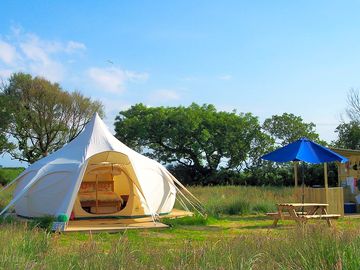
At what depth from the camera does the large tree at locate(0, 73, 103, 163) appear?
34.7 metres

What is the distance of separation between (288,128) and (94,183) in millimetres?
19018

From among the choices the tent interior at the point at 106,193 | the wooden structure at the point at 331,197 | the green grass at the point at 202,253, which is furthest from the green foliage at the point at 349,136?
the green grass at the point at 202,253

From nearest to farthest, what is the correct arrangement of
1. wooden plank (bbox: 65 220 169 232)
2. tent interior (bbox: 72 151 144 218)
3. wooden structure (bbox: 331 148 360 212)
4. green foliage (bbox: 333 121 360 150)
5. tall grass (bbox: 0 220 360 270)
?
tall grass (bbox: 0 220 360 270), wooden plank (bbox: 65 220 169 232), tent interior (bbox: 72 151 144 218), wooden structure (bbox: 331 148 360 212), green foliage (bbox: 333 121 360 150)

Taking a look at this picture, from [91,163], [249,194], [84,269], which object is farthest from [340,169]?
[84,269]

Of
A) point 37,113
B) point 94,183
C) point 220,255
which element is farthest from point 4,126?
point 220,255

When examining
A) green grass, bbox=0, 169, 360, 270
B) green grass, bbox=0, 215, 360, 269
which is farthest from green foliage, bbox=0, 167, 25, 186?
green grass, bbox=0, 215, 360, 269

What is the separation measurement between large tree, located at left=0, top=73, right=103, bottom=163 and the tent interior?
20.2m

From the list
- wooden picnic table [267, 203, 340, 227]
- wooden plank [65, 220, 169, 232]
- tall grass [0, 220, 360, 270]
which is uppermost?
wooden picnic table [267, 203, 340, 227]

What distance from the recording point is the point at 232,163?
32.8 meters

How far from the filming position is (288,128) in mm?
32594

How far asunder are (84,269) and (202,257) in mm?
1037

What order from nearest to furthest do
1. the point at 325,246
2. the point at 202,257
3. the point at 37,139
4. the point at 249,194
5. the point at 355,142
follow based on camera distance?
the point at 202,257 < the point at 325,246 < the point at 249,194 < the point at 355,142 < the point at 37,139

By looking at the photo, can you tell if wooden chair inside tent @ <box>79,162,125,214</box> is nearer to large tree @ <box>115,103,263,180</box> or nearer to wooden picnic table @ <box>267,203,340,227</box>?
wooden picnic table @ <box>267,203,340,227</box>

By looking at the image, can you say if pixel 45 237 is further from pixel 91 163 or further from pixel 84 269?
pixel 91 163
